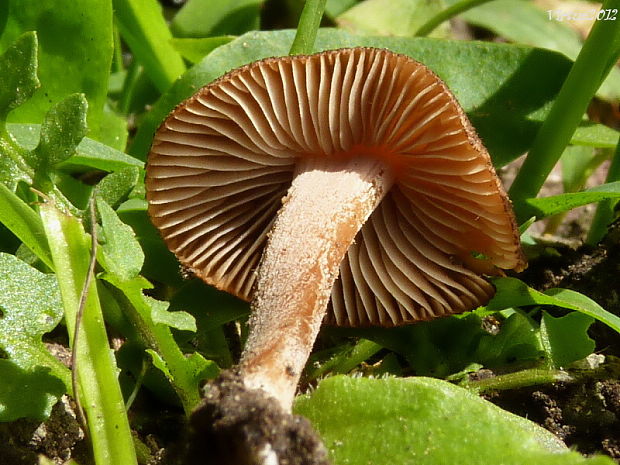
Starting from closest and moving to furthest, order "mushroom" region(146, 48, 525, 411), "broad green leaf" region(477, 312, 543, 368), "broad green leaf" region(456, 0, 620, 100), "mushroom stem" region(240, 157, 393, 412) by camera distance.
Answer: "mushroom stem" region(240, 157, 393, 412), "mushroom" region(146, 48, 525, 411), "broad green leaf" region(477, 312, 543, 368), "broad green leaf" region(456, 0, 620, 100)

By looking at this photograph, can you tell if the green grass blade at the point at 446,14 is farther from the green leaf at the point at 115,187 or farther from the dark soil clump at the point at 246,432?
the dark soil clump at the point at 246,432

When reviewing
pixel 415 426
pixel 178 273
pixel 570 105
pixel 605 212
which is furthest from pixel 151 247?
pixel 605 212

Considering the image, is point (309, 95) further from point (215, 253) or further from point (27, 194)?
point (27, 194)

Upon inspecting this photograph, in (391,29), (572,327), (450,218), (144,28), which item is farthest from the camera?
(391,29)

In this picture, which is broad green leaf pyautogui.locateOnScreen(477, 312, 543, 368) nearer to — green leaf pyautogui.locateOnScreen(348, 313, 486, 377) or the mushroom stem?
green leaf pyautogui.locateOnScreen(348, 313, 486, 377)

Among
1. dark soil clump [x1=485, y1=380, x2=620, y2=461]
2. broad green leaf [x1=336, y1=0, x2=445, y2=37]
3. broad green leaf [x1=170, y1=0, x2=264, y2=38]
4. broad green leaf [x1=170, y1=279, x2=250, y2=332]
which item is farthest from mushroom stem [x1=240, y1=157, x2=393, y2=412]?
broad green leaf [x1=336, y1=0, x2=445, y2=37]

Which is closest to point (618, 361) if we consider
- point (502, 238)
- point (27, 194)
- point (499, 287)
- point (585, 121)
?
point (499, 287)

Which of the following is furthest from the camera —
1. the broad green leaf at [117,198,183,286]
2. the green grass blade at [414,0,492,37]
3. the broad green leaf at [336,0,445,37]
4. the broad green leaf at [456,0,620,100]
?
the broad green leaf at [456,0,620,100]
